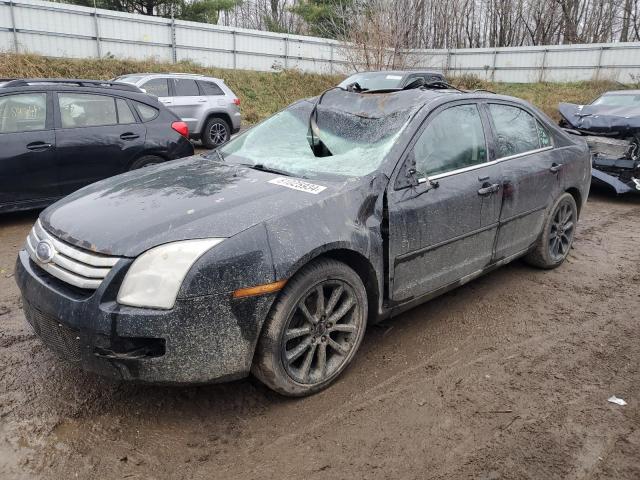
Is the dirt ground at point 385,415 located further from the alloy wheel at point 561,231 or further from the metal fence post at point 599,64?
the metal fence post at point 599,64

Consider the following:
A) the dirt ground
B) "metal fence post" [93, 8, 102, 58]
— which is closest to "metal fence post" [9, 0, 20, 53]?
"metal fence post" [93, 8, 102, 58]

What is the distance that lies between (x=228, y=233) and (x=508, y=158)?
2505mm

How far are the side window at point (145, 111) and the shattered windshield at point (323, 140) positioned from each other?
3.24m

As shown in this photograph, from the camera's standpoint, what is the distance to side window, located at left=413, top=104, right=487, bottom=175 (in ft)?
11.0

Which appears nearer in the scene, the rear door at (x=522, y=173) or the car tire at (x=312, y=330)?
the car tire at (x=312, y=330)

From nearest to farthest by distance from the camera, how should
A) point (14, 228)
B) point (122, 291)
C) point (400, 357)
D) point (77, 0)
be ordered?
point (122, 291), point (400, 357), point (14, 228), point (77, 0)

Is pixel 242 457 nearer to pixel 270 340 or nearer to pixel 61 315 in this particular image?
pixel 270 340

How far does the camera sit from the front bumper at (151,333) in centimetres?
228

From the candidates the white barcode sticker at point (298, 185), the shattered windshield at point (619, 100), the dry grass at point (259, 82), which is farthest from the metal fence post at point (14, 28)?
the white barcode sticker at point (298, 185)

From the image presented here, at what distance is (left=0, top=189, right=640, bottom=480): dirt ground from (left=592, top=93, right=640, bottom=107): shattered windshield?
7.22 m

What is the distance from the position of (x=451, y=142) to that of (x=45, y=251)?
8.63ft

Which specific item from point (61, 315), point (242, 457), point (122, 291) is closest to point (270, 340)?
point (242, 457)

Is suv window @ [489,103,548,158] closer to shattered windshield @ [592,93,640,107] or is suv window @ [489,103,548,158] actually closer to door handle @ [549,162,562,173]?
door handle @ [549,162,562,173]

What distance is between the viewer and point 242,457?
237cm
